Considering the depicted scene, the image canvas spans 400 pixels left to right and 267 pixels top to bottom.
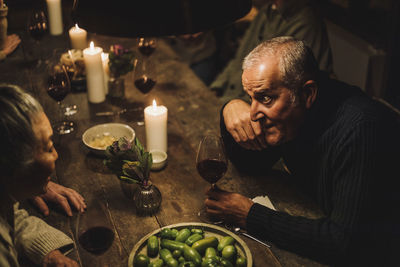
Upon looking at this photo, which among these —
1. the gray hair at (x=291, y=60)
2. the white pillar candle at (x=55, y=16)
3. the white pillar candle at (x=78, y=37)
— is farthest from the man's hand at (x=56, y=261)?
the white pillar candle at (x=55, y=16)

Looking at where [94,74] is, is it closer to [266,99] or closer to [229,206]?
[266,99]

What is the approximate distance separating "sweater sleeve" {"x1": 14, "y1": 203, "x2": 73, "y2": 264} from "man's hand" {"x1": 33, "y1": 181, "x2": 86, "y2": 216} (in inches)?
3.2

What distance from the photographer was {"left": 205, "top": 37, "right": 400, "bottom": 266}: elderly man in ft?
4.83

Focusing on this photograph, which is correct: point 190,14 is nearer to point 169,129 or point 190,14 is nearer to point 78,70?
point 169,129

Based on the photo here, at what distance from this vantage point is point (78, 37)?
2789 millimetres

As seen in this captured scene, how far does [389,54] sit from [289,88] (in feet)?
7.11

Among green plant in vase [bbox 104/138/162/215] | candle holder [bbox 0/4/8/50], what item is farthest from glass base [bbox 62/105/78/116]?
candle holder [bbox 0/4/8/50]

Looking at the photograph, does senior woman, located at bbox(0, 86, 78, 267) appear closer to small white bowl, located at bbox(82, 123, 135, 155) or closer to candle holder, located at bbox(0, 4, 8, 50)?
small white bowl, located at bbox(82, 123, 135, 155)

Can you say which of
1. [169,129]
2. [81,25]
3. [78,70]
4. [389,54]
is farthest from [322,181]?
[389,54]

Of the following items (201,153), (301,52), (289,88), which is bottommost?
(201,153)

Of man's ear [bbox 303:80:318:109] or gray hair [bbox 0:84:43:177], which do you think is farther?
man's ear [bbox 303:80:318:109]

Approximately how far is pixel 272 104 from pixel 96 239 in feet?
2.82

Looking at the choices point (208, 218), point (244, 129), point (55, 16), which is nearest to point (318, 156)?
point (244, 129)

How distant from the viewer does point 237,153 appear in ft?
6.30
